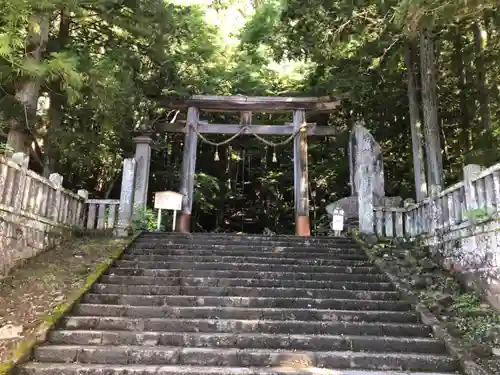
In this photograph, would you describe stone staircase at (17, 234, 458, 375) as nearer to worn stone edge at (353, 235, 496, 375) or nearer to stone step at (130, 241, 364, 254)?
worn stone edge at (353, 235, 496, 375)

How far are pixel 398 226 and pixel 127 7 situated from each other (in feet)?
24.9

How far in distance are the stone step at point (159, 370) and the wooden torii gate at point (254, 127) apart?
26.7ft

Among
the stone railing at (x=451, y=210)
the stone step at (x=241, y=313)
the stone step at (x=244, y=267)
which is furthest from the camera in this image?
the stone step at (x=244, y=267)

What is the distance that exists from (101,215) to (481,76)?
1182cm

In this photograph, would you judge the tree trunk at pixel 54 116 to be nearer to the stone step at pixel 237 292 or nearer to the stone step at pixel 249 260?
the stone step at pixel 249 260

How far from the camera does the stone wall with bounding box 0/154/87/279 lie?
259 inches

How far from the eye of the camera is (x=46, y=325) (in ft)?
17.8

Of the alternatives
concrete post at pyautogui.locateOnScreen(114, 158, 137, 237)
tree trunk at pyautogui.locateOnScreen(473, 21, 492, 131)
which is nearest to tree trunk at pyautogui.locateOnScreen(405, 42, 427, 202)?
tree trunk at pyautogui.locateOnScreen(473, 21, 492, 131)

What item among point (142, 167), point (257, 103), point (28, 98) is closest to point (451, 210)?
point (257, 103)

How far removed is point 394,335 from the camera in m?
5.72

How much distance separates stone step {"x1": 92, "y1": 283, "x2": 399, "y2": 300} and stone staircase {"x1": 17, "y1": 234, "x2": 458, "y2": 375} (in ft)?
0.05

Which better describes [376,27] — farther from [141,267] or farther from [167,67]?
[141,267]

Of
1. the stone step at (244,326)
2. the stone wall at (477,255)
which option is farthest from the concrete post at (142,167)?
the stone wall at (477,255)

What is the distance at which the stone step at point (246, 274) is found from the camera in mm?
7426
